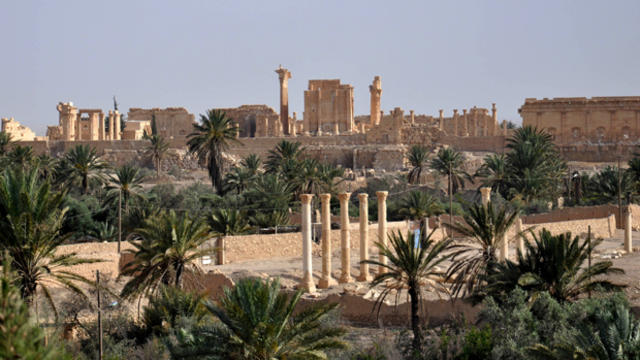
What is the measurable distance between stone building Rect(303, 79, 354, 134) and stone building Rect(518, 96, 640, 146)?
42.1 ft

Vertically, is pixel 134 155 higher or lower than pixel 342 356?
higher

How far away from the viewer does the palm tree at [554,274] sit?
56.7ft

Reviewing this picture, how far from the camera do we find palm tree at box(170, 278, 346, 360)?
1382 centimetres

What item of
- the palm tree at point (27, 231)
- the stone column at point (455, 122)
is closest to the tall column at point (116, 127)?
the stone column at point (455, 122)

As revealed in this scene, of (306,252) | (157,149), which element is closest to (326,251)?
(306,252)

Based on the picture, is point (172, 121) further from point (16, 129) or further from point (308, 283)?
point (308, 283)

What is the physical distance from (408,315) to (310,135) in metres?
38.6

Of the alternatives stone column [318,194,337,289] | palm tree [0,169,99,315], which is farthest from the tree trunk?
stone column [318,194,337,289]

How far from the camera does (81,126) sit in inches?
2554

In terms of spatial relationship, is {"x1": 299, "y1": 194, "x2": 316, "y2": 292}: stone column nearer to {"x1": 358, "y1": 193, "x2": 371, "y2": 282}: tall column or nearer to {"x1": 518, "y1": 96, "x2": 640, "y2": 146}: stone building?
{"x1": 358, "y1": 193, "x2": 371, "y2": 282}: tall column

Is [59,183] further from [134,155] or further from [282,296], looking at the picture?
[282,296]

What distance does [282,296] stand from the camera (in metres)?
14.6

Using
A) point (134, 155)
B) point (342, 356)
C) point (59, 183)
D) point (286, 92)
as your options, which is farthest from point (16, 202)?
point (286, 92)

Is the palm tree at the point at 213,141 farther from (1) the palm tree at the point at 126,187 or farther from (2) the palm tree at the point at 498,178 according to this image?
(2) the palm tree at the point at 498,178
